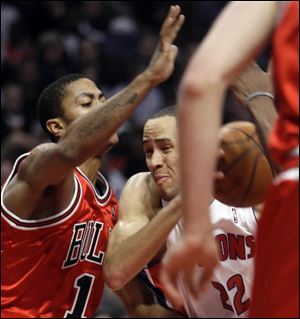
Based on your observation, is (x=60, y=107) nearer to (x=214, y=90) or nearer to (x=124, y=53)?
(x=214, y=90)

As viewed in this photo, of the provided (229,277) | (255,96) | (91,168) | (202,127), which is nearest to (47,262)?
(91,168)

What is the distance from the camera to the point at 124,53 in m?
10.7

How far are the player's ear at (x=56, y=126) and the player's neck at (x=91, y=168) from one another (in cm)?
20

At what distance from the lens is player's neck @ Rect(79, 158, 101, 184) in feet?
15.2

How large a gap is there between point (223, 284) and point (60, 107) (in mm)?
1220

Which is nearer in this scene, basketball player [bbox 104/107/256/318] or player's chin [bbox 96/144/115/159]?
basketball player [bbox 104/107/256/318]

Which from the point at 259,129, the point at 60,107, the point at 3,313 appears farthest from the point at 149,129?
the point at 259,129

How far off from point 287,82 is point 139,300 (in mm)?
2587

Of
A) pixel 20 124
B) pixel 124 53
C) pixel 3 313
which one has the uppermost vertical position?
pixel 124 53

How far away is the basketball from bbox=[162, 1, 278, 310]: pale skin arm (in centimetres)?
87

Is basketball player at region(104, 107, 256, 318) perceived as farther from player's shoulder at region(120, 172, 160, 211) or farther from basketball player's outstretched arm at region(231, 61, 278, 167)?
basketball player's outstretched arm at region(231, 61, 278, 167)

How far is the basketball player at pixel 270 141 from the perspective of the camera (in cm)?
214

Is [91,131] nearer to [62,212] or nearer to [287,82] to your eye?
[62,212]

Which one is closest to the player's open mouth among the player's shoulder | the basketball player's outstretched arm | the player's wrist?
the player's shoulder
